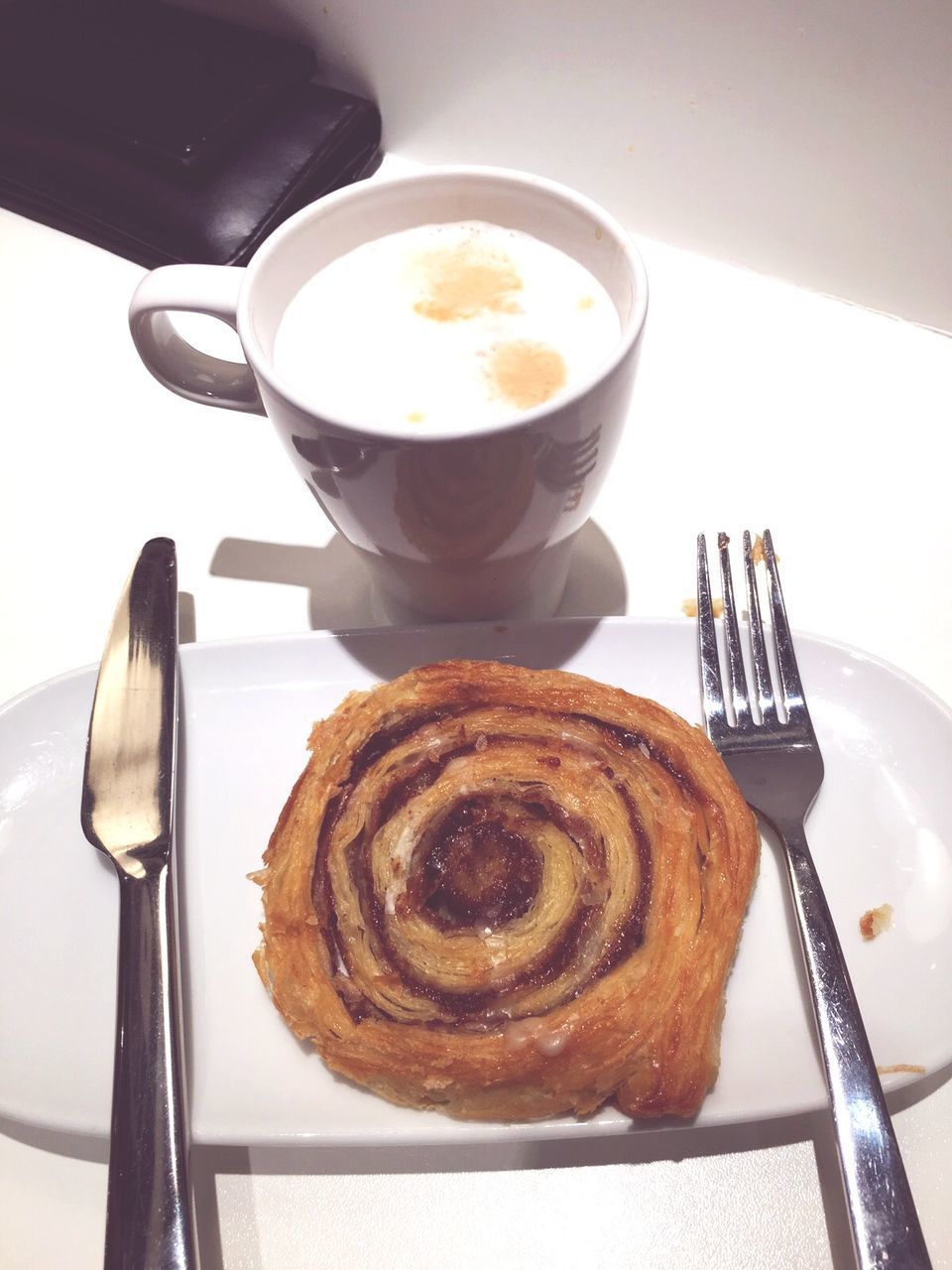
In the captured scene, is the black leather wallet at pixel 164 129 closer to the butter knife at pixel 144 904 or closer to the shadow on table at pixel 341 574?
the shadow on table at pixel 341 574

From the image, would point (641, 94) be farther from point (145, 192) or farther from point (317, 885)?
point (317, 885)

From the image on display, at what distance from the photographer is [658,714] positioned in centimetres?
74

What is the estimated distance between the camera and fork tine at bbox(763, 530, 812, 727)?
761mm

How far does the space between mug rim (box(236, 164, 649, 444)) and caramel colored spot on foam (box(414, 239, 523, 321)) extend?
0.19ft

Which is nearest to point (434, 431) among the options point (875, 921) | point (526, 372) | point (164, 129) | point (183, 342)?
point (526, 372)

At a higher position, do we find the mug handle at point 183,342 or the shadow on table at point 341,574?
the mug handle at point 183,342

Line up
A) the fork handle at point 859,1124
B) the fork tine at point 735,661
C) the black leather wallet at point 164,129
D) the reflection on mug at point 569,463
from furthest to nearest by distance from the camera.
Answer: the black leather wallet at point 164,129, the fork tine at point 735,661, the reflection on mug at point 569,463, the fork handle at point 859,1124

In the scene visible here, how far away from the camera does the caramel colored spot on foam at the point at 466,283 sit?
773mm

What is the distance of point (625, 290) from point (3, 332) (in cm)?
90

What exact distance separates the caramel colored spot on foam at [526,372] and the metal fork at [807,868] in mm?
241

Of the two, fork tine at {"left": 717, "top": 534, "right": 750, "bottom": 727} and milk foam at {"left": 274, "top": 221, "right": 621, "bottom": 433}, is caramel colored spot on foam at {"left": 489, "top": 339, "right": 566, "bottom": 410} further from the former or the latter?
fork tine at {"left": 717, "top": 534, "right": 750, "bottom": 727}

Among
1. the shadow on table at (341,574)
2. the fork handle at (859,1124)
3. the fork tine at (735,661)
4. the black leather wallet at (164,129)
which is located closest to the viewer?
the fork handle at (859,1124)

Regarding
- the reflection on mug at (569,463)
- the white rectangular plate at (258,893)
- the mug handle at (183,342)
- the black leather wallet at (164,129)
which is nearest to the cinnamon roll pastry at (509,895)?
the white rectangular plate at (258,893)

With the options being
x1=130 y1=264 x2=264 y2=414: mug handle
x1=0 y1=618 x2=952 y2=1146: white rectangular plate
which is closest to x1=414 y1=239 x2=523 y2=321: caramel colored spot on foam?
x1=130 y1=264 x2=264 y2=414: mug handle
